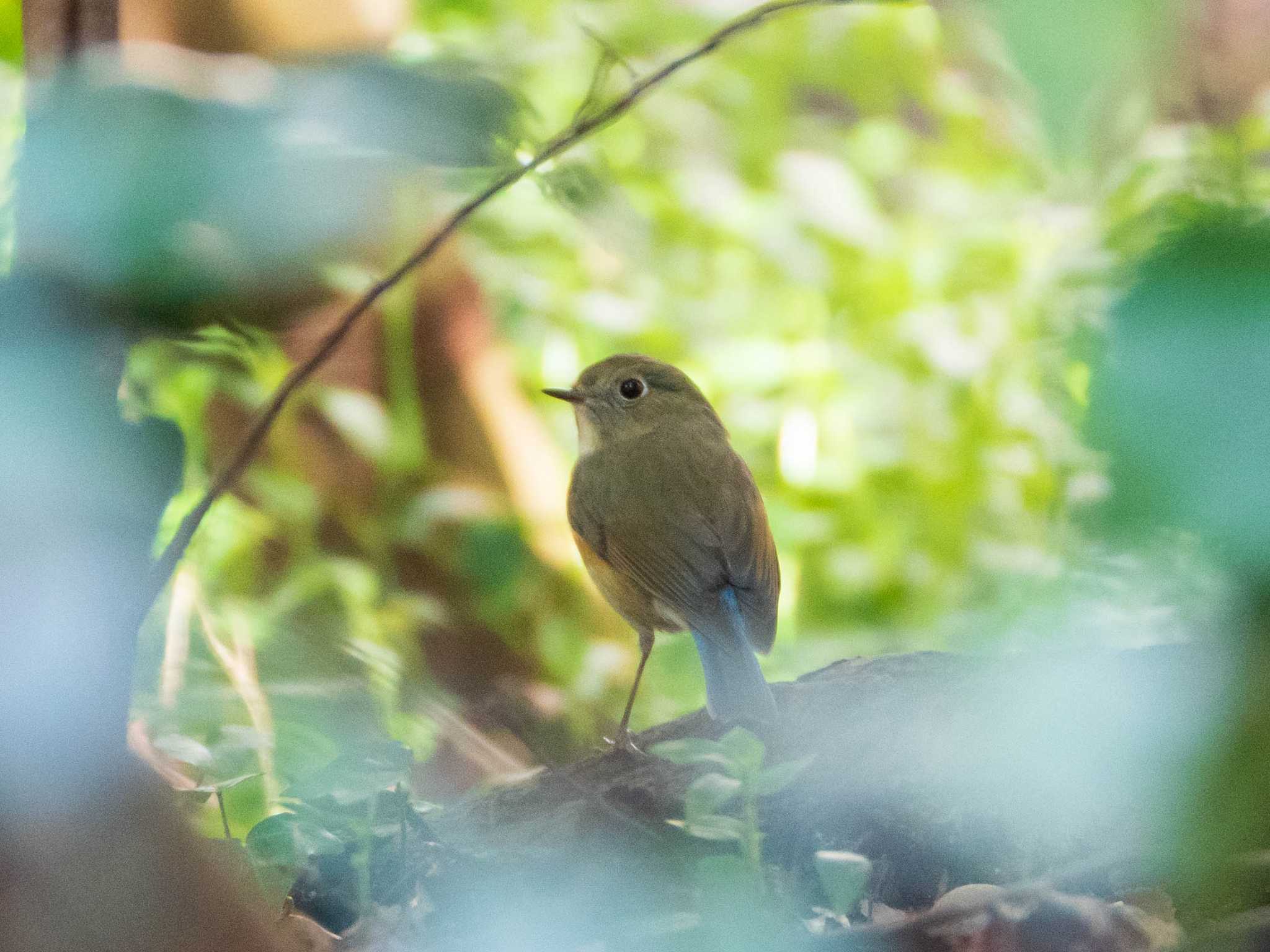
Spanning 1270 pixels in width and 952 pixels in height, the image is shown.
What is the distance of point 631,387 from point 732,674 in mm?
567

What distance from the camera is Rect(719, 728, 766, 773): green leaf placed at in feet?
3.13

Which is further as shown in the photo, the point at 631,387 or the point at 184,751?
the point at 631,387

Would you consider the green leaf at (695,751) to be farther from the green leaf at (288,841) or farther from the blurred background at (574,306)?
the green leaf at (288,841)

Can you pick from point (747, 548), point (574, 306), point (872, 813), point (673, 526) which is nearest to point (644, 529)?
point (673, 526)

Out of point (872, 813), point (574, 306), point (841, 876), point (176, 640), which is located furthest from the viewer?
point (574, 306)

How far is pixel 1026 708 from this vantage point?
870 millimetres

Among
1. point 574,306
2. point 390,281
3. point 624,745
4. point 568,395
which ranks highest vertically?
point 574,306

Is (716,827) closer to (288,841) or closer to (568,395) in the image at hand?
(288,841)

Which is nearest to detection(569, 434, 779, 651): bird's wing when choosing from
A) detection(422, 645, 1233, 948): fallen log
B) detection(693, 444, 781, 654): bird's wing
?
detection(693, 444, 781, 654): bird's wing

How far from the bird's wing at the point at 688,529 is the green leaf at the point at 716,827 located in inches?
17.5

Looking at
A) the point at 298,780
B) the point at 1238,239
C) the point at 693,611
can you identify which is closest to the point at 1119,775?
the point at 1238,239

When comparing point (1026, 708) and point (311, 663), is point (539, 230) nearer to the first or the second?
point (311, 663)

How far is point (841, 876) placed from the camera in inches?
36.0

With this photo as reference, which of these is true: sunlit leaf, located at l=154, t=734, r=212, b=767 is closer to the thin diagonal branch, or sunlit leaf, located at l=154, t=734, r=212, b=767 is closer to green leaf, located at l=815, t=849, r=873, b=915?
the thin diagonal branch
